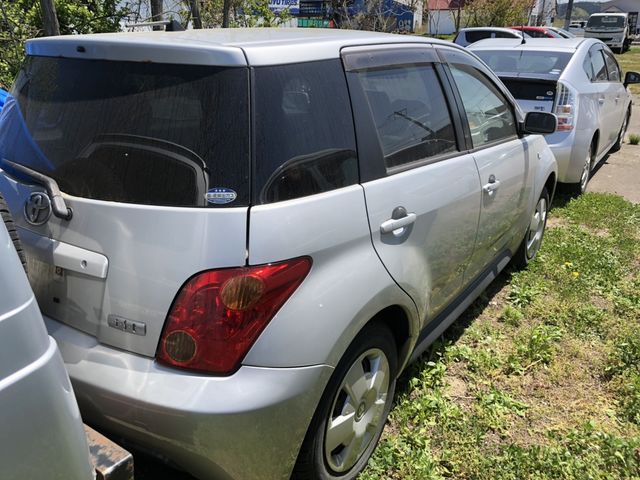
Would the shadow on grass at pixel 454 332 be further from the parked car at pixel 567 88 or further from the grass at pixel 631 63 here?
the grass at pixel 631 63

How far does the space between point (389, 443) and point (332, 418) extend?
2.03 feet

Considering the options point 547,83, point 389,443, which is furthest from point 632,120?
point 389,443

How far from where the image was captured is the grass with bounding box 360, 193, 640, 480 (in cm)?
262

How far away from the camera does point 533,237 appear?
4.70 m

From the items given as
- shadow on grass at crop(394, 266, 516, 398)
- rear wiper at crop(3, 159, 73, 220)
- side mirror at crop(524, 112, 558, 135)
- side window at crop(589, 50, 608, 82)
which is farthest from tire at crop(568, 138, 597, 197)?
rear wiper at crop(3, 159, 73, 220)

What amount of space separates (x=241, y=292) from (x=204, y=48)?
80 centimetres

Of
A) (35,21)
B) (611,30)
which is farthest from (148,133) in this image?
(611,30)

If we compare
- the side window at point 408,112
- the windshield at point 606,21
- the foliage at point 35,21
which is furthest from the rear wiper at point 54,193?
the windshield at point 606,21

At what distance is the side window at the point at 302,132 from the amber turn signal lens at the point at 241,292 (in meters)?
0.26

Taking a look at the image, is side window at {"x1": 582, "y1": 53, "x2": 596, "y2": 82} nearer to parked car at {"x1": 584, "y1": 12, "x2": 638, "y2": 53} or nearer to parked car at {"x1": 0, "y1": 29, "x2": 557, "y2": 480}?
parked car at {"x1": 0, "y1": 29, "x2": 557, "y2": 480}

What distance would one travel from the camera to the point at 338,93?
7.02ft

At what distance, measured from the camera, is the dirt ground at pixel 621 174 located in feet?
23.8

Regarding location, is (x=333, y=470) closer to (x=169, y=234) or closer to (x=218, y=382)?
(x=218, y=382)

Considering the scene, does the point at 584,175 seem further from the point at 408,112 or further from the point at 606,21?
the point at 606,21
